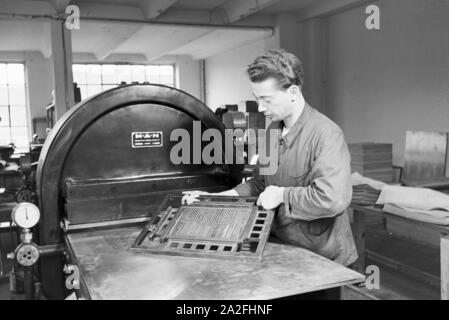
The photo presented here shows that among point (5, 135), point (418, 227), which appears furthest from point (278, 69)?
point (5, 135)

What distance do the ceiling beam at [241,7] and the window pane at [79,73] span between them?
5513mm

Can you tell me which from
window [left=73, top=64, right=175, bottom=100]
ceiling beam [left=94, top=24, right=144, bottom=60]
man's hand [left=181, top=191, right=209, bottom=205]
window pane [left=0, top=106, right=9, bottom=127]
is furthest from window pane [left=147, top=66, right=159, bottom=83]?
man's hand [left=181, top=191, right=209, bottom=205]

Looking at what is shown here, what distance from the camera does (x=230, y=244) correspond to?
149 centimetres

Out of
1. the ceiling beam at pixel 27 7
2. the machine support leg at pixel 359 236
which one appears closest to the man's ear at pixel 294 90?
the machine support leg at pixel 359 236

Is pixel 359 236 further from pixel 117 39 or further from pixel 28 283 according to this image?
pixel 117 39

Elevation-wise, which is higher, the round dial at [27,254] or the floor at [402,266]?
the round dial at [27,254]

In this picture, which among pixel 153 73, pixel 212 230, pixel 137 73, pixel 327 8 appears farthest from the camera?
pixel 153 73

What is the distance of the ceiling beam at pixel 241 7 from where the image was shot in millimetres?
5469

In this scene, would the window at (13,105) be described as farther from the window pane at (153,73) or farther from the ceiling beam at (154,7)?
the ceiling beam at (154,7)

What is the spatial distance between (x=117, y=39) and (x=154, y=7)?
2.85m

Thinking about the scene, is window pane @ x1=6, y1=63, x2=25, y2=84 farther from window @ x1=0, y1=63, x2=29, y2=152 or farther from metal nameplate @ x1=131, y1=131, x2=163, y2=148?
metal nameplate @ x1=131, y1=131, x2=163, y2=148

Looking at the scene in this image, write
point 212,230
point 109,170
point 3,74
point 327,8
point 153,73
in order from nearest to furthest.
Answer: point 212,230 < point 109,170 < point 327,8 < point 3,74 < point 153,73

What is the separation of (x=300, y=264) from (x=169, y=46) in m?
8.28

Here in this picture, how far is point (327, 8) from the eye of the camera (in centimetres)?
601
